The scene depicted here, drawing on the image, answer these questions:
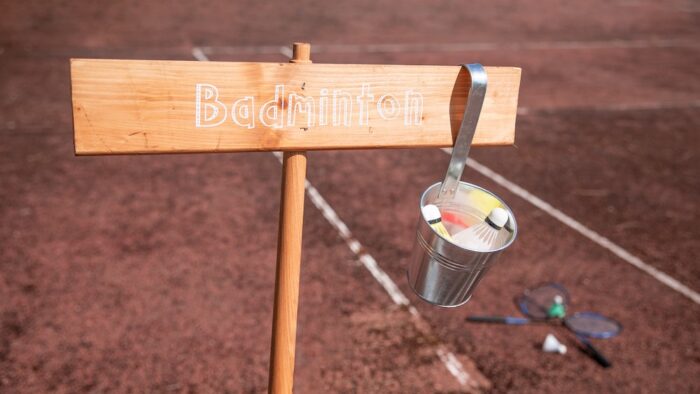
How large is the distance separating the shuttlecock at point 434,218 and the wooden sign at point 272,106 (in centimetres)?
26

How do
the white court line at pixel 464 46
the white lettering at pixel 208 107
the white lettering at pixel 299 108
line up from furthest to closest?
the white court line at pixel 464 46, the white lettering at pixel 299 108, the white lettering at pixel 208 107

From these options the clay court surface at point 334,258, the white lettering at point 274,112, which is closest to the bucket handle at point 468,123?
the white lettering at point 274,112

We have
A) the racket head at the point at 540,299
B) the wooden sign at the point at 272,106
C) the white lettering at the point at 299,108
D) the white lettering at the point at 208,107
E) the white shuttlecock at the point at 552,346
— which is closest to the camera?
the wooden sign at the point at 272,106

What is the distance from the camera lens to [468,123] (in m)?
2.18

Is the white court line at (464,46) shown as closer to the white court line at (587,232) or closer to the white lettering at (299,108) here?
the white court line at (587,232)

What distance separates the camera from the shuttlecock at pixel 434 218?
215 cm

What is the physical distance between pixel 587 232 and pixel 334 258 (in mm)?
3181

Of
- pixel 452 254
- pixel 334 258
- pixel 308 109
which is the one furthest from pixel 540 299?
pixel 308 109

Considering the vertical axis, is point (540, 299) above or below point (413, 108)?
below

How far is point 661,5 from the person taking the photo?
72.6ft

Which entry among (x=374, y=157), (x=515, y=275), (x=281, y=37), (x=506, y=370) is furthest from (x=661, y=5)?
(x=506, y=370)

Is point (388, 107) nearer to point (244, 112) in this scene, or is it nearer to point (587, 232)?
point (244, 112)

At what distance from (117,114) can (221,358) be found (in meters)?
3.41

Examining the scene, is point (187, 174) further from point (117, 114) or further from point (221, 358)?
point (117, 114)
